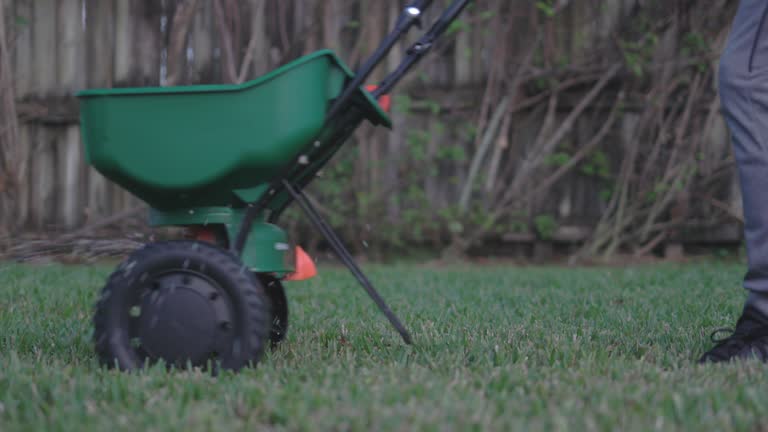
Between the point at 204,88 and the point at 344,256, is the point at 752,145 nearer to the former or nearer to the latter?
the point at 344,256

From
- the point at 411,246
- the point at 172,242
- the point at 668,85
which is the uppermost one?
the point at 668,85

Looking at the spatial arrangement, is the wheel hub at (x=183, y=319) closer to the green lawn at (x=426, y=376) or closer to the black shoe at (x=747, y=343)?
the green lawn at (x=426, y=376)

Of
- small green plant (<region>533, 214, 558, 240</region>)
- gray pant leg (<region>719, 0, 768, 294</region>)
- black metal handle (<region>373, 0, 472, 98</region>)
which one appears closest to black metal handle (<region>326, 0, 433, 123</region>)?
black metal handle (<region>373, 0, 472, 98</region>)

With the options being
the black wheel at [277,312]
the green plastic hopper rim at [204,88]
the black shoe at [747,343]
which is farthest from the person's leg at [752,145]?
the black wheel at [277,312]

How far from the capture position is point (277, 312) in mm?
2211

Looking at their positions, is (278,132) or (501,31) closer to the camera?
(278,132)

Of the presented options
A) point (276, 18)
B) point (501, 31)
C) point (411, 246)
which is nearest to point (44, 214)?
point (276, 18)

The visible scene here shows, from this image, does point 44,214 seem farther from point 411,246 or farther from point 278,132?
point 278,132

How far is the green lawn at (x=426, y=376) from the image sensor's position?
135cm

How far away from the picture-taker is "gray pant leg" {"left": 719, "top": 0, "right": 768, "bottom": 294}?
6.19 feet

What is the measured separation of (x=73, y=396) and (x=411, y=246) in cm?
451

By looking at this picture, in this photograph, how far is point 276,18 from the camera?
224 inches

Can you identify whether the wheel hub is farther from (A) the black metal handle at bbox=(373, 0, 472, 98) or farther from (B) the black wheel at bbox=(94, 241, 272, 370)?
(A) the black metal handle at bbox=(373, 0, 472, 98)

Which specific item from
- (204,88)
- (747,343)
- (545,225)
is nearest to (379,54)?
(204,88)
